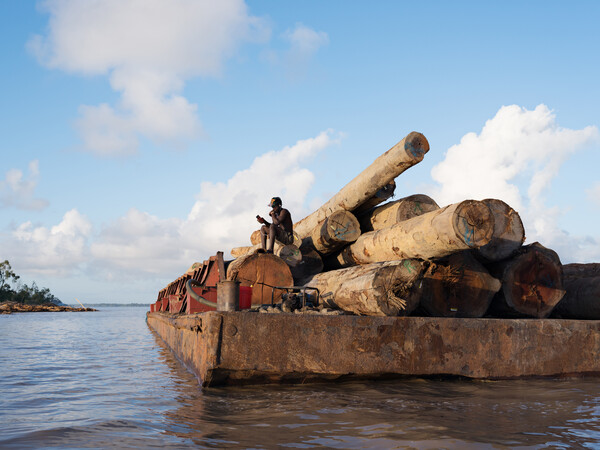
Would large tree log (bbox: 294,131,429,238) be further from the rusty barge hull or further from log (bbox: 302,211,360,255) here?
the rusty barge hull

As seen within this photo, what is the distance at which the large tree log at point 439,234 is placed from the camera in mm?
6195

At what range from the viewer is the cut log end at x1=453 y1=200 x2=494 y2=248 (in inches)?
243

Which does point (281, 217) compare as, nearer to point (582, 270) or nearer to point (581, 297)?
point (581, 297)

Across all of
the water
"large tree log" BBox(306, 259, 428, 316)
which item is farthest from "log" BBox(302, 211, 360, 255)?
the water

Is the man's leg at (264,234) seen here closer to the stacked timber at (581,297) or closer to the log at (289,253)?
the log at (289,253)

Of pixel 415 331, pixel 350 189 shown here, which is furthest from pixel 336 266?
pixel 415 331

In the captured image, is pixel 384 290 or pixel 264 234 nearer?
pixel 384 290

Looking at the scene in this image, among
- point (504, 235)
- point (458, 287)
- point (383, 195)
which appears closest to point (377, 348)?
point (458, 287)

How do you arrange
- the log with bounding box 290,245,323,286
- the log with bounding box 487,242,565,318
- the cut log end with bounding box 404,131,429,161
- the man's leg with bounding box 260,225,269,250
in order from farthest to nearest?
the log with bounding box 290,245,323,286 → the man's leg with bounding box 260,225,269,250 → the cut log end with bounding box 404,131,429,161 → the log with bounding box 487,242,565,318

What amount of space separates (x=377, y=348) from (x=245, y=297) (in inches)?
86.8

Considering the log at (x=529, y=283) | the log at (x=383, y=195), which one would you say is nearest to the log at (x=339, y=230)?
the log at (x=383, y=195)

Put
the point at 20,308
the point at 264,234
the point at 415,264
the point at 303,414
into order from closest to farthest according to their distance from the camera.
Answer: the point at 303,414 < the point at 415,264 < the point at 264,234 < the point at 20,308

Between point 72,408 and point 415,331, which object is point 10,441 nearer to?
point 72,408

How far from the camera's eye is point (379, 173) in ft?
28.3
